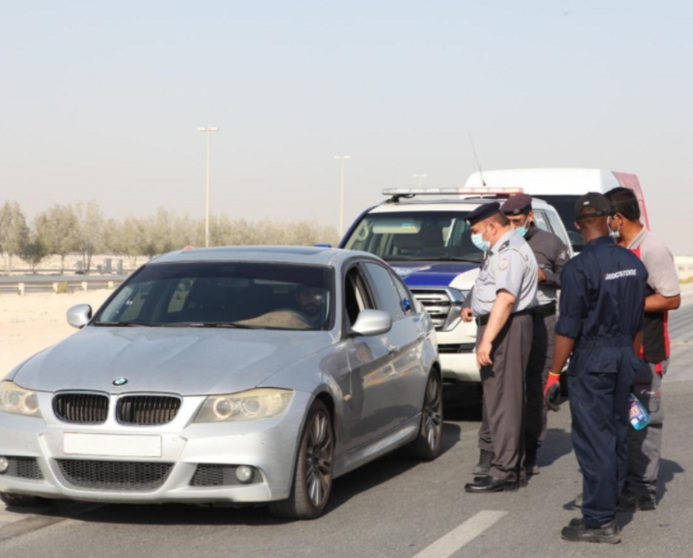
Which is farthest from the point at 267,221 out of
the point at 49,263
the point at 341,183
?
the point at 341,183

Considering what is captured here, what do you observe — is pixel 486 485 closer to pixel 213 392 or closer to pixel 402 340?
pixel 402 340

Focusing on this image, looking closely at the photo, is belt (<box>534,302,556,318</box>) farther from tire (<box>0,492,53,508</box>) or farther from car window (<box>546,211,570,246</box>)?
car window (<box>546,211,570,246</box>)

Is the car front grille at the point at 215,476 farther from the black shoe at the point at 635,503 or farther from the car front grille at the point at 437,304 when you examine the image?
the car front grille at the point at 437,304

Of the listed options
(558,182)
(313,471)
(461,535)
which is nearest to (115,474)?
(313,471)

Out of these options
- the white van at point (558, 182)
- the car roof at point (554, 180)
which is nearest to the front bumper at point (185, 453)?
the white van at point (558, 182)

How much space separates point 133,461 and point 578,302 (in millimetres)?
2416

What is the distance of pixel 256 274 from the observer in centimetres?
826

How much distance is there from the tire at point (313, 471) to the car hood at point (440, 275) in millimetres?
4281

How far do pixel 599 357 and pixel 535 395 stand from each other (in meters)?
2.11

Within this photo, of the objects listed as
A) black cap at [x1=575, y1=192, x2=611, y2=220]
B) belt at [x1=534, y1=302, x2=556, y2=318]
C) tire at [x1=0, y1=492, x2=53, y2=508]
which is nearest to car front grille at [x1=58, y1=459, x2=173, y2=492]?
tire at [x1=0, y1=492, x2=53, y2=508]

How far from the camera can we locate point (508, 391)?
7859 millimetres

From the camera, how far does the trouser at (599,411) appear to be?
6383mm

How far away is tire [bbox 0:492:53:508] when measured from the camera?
7168mm

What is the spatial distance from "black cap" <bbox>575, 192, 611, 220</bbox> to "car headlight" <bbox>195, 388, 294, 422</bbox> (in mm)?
1863
